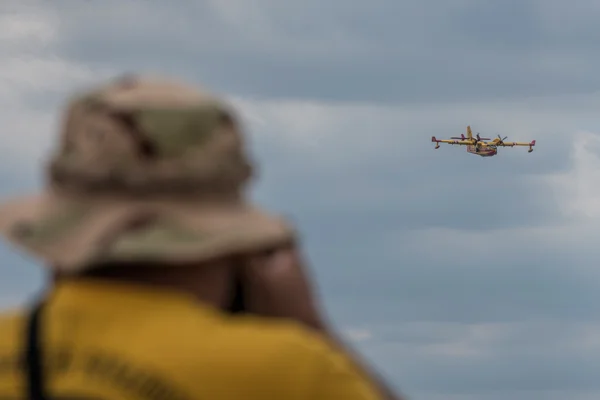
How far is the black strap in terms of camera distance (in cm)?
393

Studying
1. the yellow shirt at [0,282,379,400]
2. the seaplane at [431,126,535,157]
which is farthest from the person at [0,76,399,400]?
the seaplane at [431,126,535,157]

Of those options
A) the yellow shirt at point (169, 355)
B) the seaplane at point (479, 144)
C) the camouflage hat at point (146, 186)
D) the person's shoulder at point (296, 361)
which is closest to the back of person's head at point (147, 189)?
the camouflage hat at point (146, 186)

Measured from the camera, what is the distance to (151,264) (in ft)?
13.1

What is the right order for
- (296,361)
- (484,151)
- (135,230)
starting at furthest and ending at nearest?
1. (484,151)
2. (135,230)
3. (296,361)

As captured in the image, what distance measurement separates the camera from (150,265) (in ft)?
13.1

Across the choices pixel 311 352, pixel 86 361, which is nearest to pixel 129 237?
pixel 86 361

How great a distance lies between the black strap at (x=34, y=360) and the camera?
12.9ft

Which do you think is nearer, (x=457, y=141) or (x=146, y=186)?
(x=146, y=186)

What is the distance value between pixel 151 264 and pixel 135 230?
123 mm

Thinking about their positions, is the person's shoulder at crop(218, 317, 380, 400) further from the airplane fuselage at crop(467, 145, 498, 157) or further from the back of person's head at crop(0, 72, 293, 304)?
the airplane fuselage at crop(467, 145, 498, 157)

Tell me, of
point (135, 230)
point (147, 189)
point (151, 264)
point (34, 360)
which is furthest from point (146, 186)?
point (34, 360)

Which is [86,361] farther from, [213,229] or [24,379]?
[213,229]

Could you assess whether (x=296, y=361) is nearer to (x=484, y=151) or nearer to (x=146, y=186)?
(x=146, y=186)

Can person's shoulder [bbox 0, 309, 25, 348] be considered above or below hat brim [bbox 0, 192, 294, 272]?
below
